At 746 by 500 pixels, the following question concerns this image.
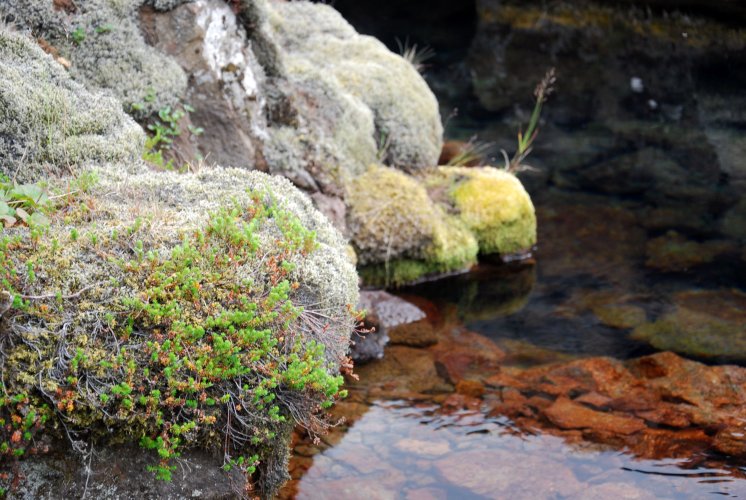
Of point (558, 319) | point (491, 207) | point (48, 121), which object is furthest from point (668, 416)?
point (48, 121)

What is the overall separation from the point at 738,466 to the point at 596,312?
2.70 m

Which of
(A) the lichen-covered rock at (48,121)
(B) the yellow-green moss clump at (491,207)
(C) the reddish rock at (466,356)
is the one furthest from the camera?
(B) the yellow-green moss clump at (491,207)

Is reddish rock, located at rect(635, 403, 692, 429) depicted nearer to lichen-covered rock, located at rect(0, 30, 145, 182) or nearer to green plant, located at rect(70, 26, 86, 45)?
lichen-covered rock, located at rect(0, 30, 145, 182)

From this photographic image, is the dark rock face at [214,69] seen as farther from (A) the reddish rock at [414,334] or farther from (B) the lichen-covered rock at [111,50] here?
(A) the reddish rock at [414,334]

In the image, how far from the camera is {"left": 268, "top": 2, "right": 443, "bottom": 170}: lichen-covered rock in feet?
28.1

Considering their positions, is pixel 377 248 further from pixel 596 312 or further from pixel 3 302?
pixel 3 302

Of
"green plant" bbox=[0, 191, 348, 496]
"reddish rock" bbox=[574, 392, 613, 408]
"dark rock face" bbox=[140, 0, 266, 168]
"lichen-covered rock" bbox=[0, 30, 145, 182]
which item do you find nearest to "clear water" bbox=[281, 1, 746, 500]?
"reddish rock" bbox=[574, 392, 613, 408]

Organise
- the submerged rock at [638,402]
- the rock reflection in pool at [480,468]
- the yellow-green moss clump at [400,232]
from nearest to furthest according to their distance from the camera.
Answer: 1. the rock reflection in pool at [480,468]
2. the submerged rock at [638,402]
3. the yellow-green moss clump at [400,232]

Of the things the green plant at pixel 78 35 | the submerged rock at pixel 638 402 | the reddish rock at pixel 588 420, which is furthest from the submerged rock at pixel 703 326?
the green plant at pixel 78 35

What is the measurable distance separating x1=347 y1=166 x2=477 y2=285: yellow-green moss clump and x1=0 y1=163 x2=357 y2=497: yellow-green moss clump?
3.77 m

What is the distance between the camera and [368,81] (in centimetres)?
923

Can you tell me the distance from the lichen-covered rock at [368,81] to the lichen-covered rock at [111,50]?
2.32 meters

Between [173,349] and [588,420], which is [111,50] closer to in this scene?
[173,349]

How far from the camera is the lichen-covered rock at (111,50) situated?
5707mm
